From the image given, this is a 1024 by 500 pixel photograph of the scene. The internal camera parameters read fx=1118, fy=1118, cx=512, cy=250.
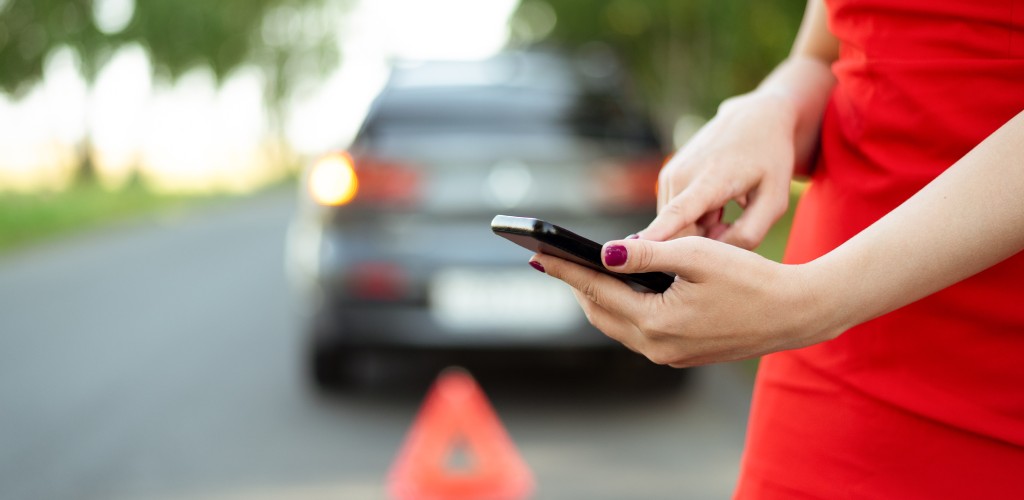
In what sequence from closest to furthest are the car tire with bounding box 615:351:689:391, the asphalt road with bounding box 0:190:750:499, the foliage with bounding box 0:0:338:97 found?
the asphalt road with bounding box 0:190:750:499, the car tire with bounding box 615:351:689:391, the foliage with bounding box 0:0:338:97

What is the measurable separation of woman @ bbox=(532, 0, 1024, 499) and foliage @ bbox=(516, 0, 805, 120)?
1326 cm

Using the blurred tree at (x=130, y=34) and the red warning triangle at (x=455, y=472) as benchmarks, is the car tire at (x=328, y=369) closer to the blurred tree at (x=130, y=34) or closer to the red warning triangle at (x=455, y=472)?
the red warning triangle at (x=455, y=472)

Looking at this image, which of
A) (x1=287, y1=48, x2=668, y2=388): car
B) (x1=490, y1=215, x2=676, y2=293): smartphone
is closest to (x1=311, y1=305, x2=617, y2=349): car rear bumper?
(x1=287, y1=48, x2=668, y2=388): car

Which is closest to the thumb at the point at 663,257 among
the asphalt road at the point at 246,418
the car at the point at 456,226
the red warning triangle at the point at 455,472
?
the red warning triangle at the point at 455,472

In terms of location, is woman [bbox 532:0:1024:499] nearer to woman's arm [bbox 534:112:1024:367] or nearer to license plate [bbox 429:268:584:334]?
woman's arm [bbox 534:112:1024:367]

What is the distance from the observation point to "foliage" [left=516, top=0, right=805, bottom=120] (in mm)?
15719

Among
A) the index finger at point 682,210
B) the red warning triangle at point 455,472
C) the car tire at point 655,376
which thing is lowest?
the red warning triangle at point 455,472

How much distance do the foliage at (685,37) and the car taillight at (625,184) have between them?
955 cm

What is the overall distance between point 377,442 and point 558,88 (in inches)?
81.4

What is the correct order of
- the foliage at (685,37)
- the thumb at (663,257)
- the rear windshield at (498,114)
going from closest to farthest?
the thumb at (663,257), the rear windshield at (498,114), the foliage at (685,37)

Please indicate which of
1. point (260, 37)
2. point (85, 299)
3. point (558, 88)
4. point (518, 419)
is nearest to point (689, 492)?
point (518, 419)

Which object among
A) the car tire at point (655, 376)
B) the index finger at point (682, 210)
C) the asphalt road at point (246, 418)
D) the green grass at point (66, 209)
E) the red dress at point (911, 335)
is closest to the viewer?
the red dress at point (911, 335)

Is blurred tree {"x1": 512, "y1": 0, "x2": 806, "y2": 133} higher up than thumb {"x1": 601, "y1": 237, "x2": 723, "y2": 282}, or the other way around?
blurred tree {"x1": 512, "y1": 0, "x2": 806, "y2": 133}

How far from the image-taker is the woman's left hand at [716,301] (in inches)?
41.9
